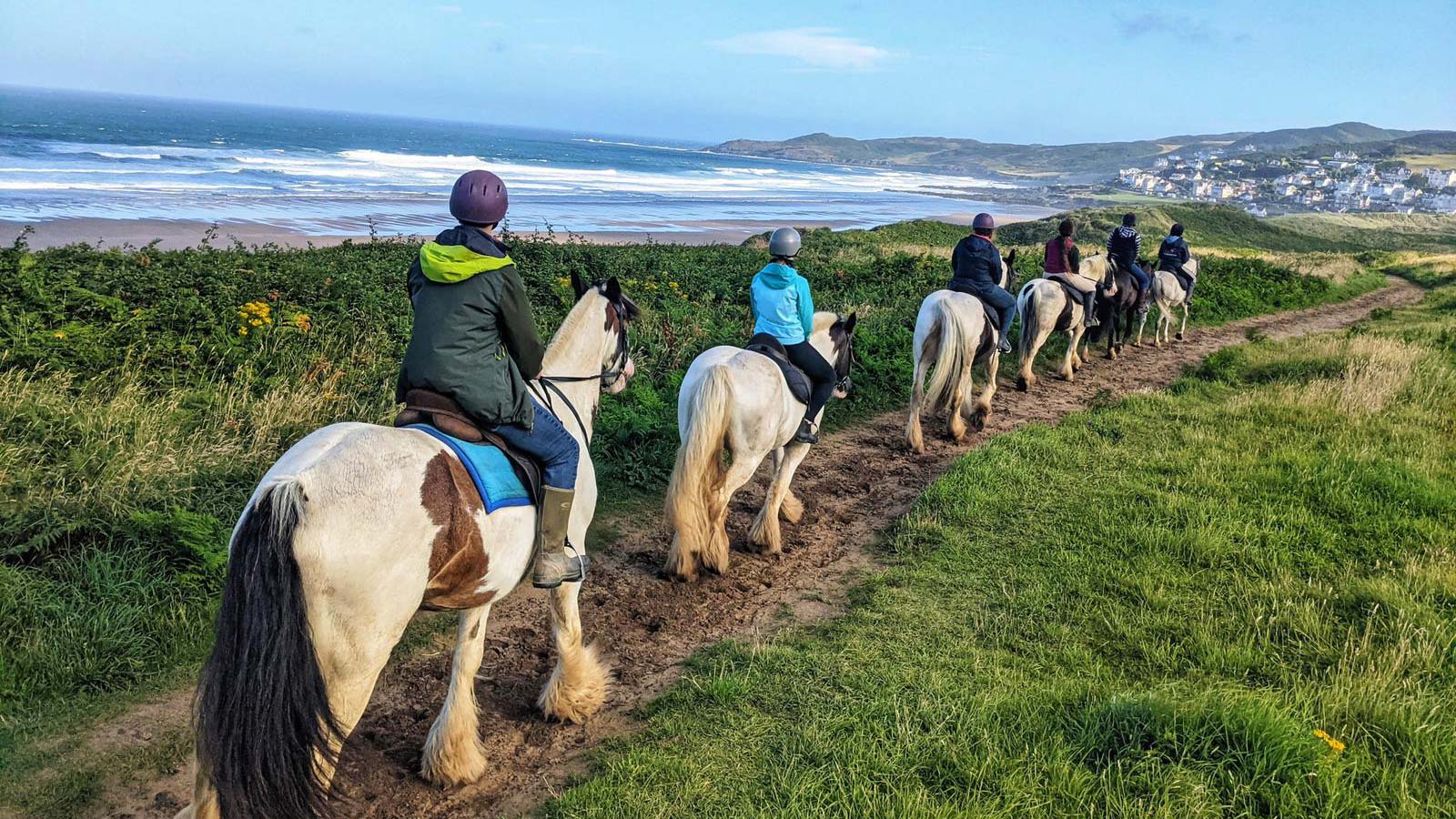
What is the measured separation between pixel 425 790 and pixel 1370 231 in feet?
300

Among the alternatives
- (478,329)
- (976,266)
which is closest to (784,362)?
(478,329)

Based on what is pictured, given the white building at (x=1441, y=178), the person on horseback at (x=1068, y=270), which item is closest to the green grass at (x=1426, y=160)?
the white building at (x=1441, y=178)

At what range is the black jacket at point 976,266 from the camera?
1048 centimetres

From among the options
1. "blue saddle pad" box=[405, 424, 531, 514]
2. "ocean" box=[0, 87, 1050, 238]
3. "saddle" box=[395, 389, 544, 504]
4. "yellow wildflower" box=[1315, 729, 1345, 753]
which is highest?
"ocean" box=[0, 87, 1050, 238]

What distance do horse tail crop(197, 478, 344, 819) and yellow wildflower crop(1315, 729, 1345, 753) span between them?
423 cm

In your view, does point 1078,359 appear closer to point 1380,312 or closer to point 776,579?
point 776,579

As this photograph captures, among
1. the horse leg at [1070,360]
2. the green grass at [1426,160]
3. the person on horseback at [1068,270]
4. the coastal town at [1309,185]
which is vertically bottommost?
the horse leg at [1070,360]

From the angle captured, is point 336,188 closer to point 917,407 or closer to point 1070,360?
point 1070,360

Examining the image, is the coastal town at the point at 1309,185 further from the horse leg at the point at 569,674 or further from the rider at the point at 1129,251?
the horse leg at the point at 569,674

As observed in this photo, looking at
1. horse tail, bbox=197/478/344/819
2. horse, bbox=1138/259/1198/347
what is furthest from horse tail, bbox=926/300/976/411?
horse, bbox=1138/259/1198/347

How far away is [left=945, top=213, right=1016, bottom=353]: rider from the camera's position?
10484mm

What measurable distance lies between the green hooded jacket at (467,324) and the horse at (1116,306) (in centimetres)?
1406

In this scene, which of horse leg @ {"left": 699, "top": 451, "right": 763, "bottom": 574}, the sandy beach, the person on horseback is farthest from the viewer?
the sandy beach

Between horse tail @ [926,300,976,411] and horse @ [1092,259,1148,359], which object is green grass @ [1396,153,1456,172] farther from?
horse tail @ [926,300,976,411]
